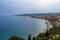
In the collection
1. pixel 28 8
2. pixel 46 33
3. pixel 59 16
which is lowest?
pixel 46 33

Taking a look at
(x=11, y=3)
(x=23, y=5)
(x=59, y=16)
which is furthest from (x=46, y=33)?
(x=11, y=3)

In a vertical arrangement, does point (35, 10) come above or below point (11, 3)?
below

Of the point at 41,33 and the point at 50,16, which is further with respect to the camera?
the point at 50,16

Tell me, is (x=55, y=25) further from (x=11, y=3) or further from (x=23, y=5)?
(x=11, y=3)

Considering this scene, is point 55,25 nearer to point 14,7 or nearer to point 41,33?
point 41,33

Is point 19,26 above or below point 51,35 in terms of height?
above

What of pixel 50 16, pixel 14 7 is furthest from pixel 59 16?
pixel 14 7
